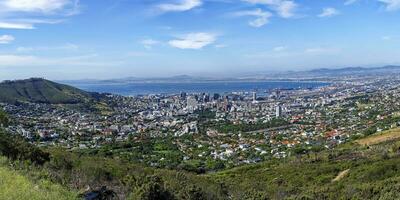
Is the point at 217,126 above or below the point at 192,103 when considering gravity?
below

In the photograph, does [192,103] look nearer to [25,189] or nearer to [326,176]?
[326,176]

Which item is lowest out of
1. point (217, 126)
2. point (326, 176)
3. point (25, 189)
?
point (217, 126)

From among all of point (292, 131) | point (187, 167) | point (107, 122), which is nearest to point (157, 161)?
point (187, 167)

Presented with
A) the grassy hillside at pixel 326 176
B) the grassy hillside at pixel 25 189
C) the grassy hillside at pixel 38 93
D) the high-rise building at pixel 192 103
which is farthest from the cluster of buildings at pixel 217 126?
the grassy hillside at pixel 25 189

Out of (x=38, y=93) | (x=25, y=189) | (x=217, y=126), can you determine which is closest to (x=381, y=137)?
(x=217, y=126)

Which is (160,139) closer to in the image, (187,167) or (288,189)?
(187,167)
